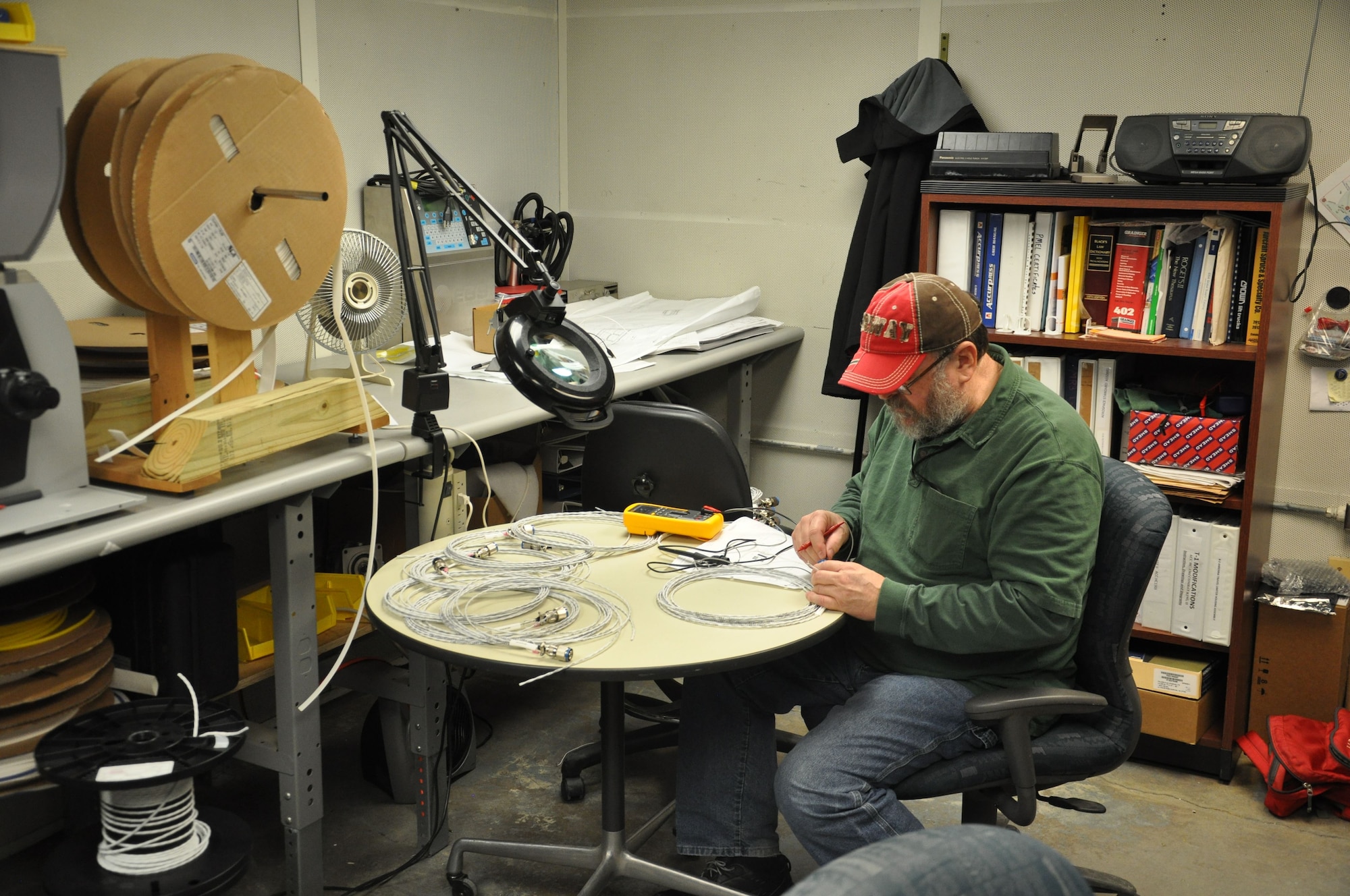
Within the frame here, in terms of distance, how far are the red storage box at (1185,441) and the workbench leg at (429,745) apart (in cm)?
180

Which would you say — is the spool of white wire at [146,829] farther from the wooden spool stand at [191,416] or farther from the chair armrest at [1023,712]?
the chair armrest at [1023,712]

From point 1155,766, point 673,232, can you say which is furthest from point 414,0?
point 1155,766

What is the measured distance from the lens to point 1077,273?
118 inches

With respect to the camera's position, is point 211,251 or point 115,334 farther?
point 115,334

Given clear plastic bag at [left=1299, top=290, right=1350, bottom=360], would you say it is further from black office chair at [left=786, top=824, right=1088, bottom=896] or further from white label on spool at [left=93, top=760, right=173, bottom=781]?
white label on spool at [left=93, top=760, right=173, bottom=781]

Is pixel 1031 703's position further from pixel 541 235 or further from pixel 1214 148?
pixel 541 235

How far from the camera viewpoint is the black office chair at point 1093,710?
184 centimetres

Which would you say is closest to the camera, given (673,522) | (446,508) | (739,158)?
(673,522)

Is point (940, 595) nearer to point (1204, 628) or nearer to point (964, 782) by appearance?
point (964, 782)

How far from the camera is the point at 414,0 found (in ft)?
10.9

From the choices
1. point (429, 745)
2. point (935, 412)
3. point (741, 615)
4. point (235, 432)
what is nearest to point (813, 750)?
point (741, 615)

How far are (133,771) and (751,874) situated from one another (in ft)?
3.73

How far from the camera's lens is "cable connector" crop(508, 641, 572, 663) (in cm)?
170

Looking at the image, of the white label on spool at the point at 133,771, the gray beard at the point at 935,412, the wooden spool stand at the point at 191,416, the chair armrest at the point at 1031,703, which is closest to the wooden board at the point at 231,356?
the wooden spool stand at the point at 191,416
